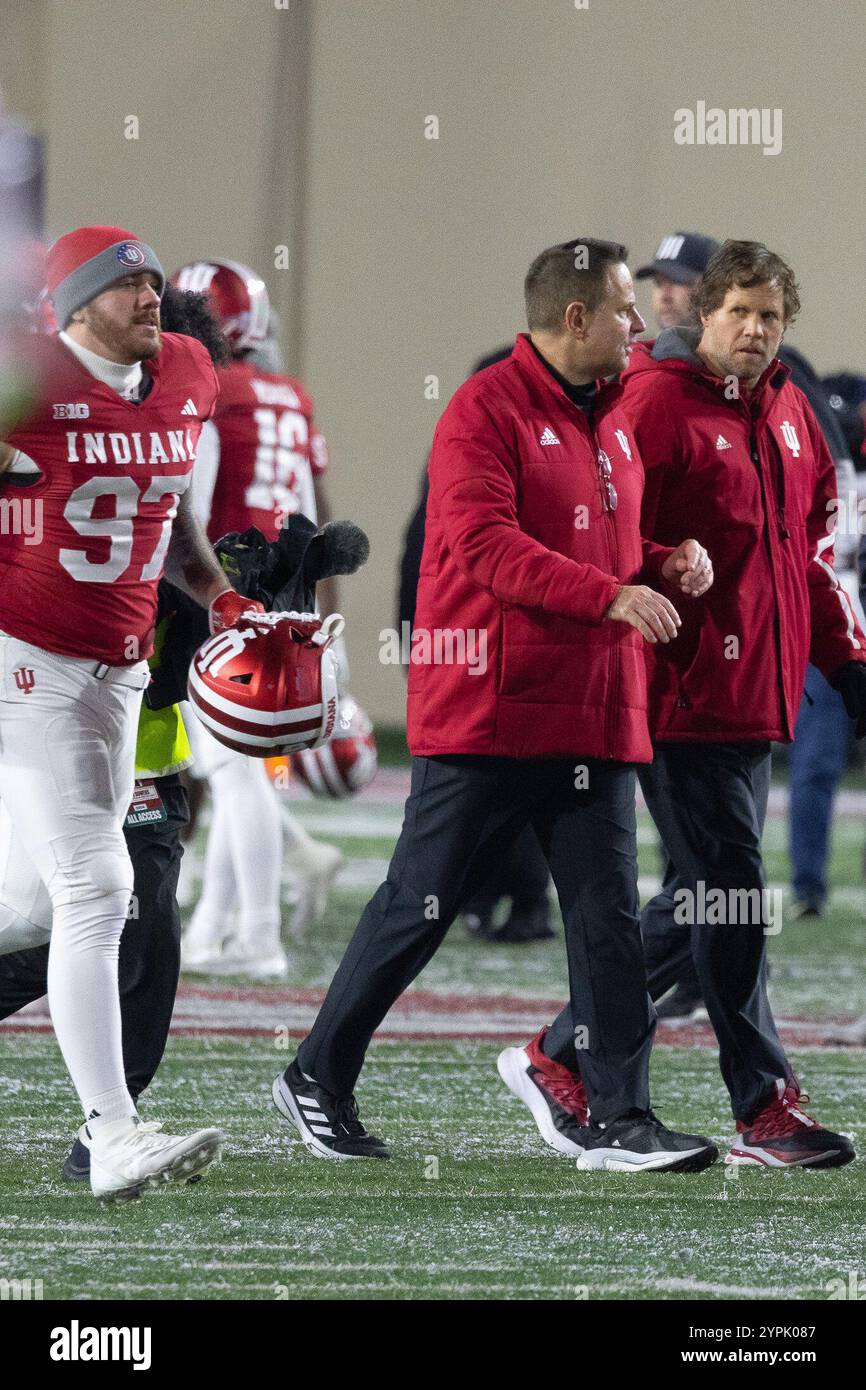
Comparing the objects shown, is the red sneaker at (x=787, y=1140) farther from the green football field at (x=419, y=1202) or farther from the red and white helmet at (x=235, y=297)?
the red and white helmet at (x=235, y=297)

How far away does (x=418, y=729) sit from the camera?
455 centimetres

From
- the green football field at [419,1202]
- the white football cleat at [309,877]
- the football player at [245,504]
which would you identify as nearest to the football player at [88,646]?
the green football field at [419,1202]

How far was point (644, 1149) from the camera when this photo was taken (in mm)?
4516

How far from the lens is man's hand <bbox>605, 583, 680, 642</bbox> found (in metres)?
4.17

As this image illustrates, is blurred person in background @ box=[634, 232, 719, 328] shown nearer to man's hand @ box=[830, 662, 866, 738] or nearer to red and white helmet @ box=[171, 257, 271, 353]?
red and white helmet @ box=[171, 257, 271, 353]

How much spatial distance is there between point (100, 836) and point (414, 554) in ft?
11.4

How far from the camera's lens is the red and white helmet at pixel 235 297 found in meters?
6.86

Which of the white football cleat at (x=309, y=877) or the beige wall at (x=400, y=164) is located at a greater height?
the beige wall at (x=400, y=164)

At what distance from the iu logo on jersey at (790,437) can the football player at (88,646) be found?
143 cm

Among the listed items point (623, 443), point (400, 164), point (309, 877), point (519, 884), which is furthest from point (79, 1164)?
point (400, 164)

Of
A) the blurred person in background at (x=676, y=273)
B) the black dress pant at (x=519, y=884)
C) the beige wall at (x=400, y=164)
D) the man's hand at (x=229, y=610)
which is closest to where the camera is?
the man's hand at (x=229, y=610)

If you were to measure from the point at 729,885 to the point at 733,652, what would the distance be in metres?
0.50

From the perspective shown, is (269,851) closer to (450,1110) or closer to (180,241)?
(450,1110)

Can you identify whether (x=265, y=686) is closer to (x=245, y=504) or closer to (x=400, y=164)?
(x=245, y=504)
